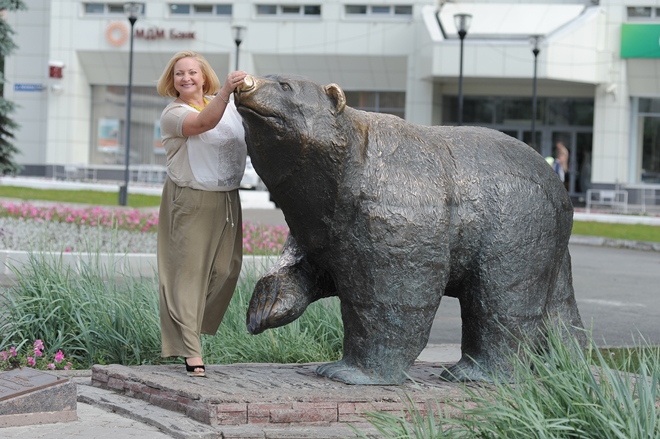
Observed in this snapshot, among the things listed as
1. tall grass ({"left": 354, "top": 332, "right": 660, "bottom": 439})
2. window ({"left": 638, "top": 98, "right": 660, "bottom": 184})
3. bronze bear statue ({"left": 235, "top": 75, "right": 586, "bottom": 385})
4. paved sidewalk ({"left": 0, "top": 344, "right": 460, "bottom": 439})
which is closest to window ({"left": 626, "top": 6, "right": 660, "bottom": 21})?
window ({"left": 638, "top": 98, "right": 660, "bottom": 184})

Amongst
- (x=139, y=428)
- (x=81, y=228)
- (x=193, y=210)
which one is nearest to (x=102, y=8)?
(x=81, y=228)

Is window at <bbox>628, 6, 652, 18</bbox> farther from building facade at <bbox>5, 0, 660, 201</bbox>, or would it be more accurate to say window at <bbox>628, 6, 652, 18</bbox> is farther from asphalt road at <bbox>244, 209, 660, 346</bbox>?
asphalt road at <bbox>244, 209, 660, 346</bbox>

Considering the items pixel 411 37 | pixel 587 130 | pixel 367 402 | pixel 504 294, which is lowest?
pixel 367 402

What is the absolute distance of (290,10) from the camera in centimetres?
3597

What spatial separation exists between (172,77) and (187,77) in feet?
0.52

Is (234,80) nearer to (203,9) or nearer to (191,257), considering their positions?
(191,257)

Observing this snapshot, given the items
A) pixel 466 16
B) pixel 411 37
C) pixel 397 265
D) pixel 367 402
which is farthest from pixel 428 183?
pixel 411 37

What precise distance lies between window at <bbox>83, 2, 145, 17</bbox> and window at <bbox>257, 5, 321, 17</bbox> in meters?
5.29

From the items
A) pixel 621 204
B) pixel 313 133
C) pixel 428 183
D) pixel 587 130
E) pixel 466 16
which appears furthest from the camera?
pixel 587 130

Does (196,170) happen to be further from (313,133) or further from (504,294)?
(504,294)

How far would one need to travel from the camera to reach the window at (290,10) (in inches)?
1406

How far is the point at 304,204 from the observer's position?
4.95 m

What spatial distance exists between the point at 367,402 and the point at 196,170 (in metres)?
1.52

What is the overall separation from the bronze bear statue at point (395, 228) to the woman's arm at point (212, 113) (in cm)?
7
